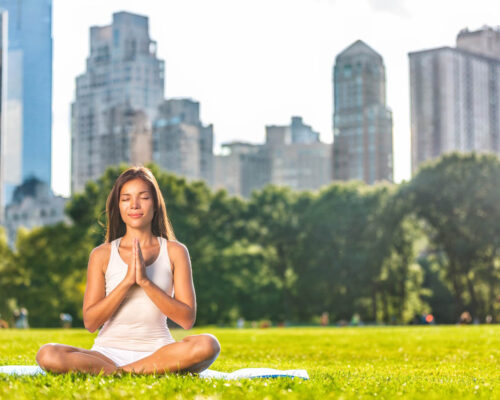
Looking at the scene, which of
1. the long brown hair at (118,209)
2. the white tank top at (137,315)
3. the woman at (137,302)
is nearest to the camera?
the woman at (137,302)

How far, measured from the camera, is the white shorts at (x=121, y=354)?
8.55 m

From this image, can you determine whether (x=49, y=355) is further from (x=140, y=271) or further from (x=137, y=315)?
(x=140, y=271)

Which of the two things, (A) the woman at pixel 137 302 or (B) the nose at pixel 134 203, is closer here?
(A) the woman at pixel 137 302

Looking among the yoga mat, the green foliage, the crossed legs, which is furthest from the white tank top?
the green foliage

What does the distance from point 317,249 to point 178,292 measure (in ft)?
193

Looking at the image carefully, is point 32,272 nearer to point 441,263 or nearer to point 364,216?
point 364,216

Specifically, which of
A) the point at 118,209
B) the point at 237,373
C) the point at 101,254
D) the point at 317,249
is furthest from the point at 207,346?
the point at 317,249

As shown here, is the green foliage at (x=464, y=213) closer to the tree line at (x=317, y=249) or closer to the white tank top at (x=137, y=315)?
the tree line at (x=317, y=249)

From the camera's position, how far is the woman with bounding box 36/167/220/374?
834 cm

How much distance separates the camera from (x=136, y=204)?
8.70 m

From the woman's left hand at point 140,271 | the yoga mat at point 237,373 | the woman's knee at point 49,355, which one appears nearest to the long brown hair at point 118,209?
the woman's left hand at point 140,271

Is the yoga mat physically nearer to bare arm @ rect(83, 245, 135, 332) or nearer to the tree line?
bare arm @ rect(83, 245, 135, 332)

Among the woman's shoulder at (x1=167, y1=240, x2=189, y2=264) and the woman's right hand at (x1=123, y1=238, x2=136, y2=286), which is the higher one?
the woman's shoulder at (x1=167, y1=240, x2=189, y2=264)

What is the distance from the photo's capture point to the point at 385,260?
212 feet
